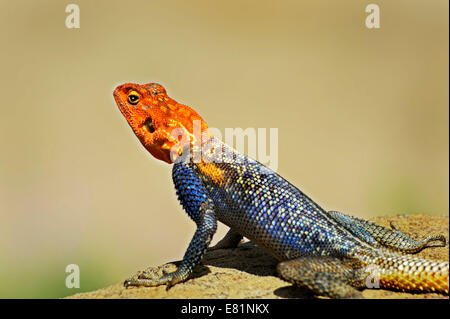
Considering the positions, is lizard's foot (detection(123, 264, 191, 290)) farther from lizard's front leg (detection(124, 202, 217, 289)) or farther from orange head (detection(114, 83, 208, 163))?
orange head (detection(114, 83, 208, 163))

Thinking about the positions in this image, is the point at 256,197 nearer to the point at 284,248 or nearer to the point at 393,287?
the point at 284,248

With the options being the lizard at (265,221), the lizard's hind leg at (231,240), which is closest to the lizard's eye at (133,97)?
the lizard at (265,221)

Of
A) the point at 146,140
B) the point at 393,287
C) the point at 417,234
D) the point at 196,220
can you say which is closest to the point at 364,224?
the point at 417,234

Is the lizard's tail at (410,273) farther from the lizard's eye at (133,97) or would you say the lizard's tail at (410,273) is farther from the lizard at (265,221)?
the lizard's eye at (133,97)

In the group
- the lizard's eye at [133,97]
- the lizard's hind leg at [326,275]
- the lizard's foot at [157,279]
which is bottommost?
the lizard's foot at [157,279]

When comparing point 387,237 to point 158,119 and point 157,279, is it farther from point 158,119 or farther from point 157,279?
point 158,119

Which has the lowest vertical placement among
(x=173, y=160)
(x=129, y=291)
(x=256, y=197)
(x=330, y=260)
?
(x=129, y=291)

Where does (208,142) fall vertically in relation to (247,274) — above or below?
above

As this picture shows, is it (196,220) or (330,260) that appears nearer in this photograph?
(330,260)
